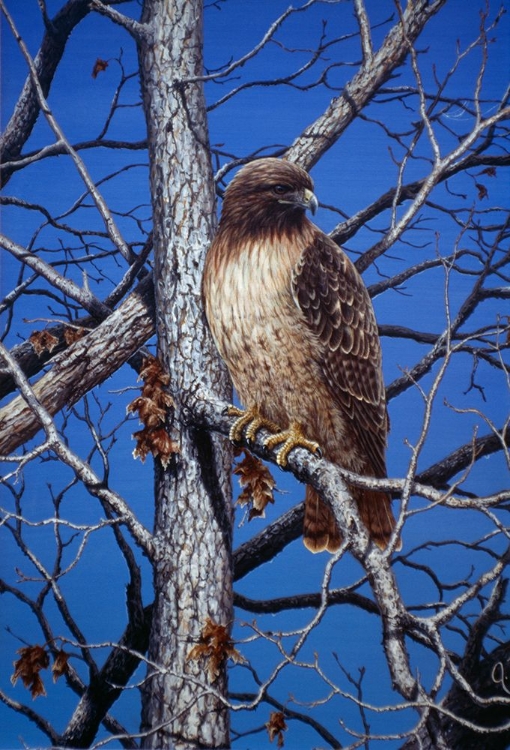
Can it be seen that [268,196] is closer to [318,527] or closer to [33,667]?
[318,527]

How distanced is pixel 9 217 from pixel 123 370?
53cm

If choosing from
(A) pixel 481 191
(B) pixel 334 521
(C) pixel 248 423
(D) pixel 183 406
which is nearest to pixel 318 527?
(B) pixel 334 521

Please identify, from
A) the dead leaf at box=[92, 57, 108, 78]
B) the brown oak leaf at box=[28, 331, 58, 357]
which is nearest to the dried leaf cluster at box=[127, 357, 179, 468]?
the brown oak leaf at box=[28, 331, 58, 357]

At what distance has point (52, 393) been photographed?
1989 millimetres

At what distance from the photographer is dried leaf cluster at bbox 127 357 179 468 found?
1.90 metres

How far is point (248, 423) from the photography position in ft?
6.19

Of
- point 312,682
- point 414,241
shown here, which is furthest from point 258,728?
point 414,241

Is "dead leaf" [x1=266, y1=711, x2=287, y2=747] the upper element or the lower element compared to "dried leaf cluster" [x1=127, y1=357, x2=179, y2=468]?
lower

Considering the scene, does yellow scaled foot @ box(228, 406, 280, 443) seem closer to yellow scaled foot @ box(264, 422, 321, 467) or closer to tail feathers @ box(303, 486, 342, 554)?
yellow scaled foot @ box(264, 422, 321, 467)

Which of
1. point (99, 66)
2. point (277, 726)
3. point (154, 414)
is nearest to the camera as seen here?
point (277, 726)

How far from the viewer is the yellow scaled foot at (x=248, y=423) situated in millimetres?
1858

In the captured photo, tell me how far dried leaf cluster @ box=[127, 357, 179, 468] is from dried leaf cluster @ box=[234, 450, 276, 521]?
190mm

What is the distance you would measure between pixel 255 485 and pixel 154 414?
1.04 feet

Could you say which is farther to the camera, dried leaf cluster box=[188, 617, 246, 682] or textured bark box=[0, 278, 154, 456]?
textured bark box=[0, 278, 154, 456]
